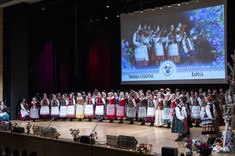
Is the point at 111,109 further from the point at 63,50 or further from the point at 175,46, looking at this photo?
the point at 63,50

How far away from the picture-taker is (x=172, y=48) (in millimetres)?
10859

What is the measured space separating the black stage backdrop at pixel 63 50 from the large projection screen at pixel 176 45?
108 centimetres

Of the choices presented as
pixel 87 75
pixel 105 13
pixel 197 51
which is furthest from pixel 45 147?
pixel 87 75

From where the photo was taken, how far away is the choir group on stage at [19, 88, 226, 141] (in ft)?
23.8

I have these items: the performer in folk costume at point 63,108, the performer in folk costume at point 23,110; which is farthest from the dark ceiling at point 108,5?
the performer in folk costume at point 23,110

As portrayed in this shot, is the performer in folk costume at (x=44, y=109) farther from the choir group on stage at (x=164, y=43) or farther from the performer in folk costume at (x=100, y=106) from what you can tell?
the choir group on stage at (x=164, y=43)

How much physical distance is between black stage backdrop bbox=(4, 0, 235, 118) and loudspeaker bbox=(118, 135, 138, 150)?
7.86m

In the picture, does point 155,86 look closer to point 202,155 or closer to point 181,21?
point 181,21

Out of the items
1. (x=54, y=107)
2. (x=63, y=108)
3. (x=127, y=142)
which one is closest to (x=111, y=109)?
(x=63, y=108)

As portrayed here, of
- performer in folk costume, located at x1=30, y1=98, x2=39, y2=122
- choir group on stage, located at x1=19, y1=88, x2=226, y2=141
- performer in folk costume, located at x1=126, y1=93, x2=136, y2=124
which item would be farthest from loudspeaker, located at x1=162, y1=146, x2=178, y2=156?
performer in folk costume, located at x1=30, y1=98, x2=39, y2=122

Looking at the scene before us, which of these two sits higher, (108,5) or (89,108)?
(108,5)

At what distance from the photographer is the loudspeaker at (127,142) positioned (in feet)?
13.5

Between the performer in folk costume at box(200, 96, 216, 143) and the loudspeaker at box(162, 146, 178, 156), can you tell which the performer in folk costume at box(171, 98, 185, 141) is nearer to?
the performer in folk costume at box(200, 96, 216, 143)

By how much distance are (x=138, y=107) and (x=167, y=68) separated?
211 cm
